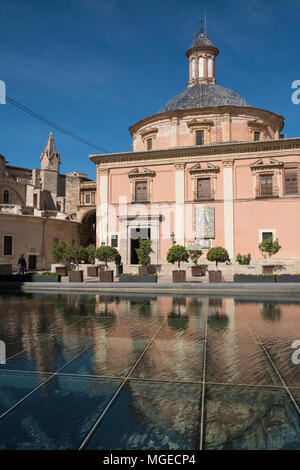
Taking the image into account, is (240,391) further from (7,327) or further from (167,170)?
(167,170)

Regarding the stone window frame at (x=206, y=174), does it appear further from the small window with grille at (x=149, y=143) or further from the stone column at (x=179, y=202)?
the small window with grille at (x=149, y=143)

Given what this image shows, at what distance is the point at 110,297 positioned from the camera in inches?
451

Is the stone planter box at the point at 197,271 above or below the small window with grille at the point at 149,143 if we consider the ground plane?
below

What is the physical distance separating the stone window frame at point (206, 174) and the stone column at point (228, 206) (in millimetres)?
740

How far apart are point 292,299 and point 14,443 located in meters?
10.1

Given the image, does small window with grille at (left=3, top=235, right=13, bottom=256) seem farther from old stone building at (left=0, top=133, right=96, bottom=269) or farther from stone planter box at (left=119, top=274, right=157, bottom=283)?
stone planter box at (left=119, top=274, right=157, bottom=283)

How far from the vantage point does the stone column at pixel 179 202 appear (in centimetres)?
2245

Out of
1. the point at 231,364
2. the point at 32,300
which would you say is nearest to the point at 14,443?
the point at 231,364

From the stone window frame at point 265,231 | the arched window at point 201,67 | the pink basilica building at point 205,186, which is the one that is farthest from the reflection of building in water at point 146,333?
the arched window at point 201,67

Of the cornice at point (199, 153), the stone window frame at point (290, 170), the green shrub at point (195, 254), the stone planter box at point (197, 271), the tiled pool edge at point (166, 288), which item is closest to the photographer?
the tiled pool edge at point (166, 288)

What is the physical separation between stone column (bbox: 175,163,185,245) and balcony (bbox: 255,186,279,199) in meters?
5.60

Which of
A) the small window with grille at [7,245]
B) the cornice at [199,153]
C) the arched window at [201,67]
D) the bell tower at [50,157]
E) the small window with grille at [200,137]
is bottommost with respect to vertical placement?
the small window with grille at [7,245]

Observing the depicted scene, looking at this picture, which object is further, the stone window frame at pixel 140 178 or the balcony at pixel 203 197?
the stone window frame at pixel 140 178

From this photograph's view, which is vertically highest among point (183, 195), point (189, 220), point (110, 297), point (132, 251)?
point (183, 195)
